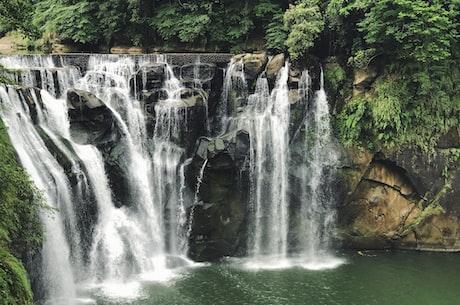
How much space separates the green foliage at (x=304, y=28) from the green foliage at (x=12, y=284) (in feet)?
47.0

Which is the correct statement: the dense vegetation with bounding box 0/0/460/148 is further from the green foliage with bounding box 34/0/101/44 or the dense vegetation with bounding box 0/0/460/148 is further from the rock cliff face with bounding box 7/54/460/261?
the rock cliff face with bounding box 7/54/460/261

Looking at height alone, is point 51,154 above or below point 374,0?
below

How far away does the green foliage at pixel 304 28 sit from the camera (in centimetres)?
1861

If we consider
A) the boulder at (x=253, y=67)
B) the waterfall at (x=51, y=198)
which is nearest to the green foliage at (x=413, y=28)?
the boulder at (x=253, y=67)

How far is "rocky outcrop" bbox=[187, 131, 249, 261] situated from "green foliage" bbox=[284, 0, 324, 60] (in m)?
4.66

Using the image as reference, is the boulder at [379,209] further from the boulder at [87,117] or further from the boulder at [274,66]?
the boulder at [87,117]

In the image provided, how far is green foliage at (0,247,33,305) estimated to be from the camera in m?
6.77

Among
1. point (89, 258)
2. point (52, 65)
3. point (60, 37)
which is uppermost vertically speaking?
point (60, 37)

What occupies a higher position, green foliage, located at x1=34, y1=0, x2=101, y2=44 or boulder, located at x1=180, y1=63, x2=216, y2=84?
green foliage, located at x1=34, y1=0, x2=101, y2=44

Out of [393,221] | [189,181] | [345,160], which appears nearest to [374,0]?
[345,160]

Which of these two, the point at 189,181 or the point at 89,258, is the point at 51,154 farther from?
the point at 189,181

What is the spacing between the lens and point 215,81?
62.6 ft

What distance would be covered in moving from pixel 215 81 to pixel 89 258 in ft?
29.6

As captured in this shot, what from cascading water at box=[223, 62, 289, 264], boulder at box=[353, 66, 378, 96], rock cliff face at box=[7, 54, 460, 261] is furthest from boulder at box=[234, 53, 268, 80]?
boulder at box=[353, 66, 378, 96]
